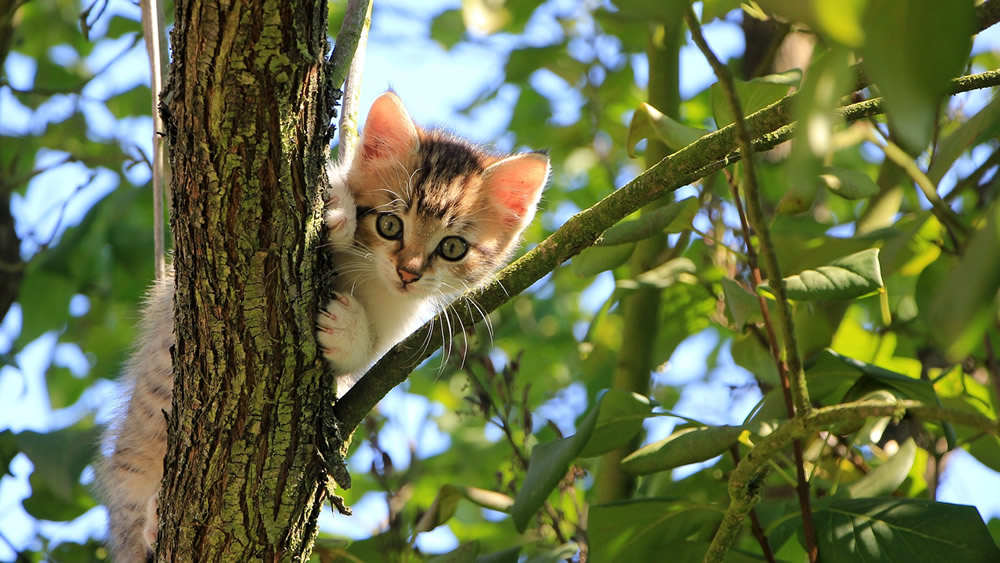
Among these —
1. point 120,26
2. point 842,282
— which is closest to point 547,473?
point 842,282

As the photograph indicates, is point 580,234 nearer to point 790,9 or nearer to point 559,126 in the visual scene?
point 790,9

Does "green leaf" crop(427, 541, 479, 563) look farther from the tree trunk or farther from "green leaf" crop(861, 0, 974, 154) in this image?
"green leaf" crop(861, 0, 974, 154)

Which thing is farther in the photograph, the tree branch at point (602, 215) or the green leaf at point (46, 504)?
the green leaf at point (46, 504)

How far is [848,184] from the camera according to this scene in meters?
1.72

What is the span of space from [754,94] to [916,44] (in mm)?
1212

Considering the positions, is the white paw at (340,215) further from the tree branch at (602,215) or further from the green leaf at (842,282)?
the green leaf at (842,282)

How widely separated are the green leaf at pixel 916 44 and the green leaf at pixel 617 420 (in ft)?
4.27

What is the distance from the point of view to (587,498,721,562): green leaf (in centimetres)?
167

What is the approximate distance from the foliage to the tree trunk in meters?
0.43

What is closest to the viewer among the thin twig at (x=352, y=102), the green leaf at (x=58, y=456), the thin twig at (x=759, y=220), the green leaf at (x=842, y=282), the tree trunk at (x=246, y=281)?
A: the thin twig at (x=759, y=220)

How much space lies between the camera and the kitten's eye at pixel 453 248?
2.52m

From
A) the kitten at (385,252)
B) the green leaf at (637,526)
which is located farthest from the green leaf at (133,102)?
the green leaf at (637,526)

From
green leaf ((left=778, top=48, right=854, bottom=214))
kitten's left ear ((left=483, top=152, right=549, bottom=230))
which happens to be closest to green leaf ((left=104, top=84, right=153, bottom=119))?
kitten's left ear ((left=483, top=152, right=549, bottom=230))

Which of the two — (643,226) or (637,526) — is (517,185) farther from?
(637,526)
